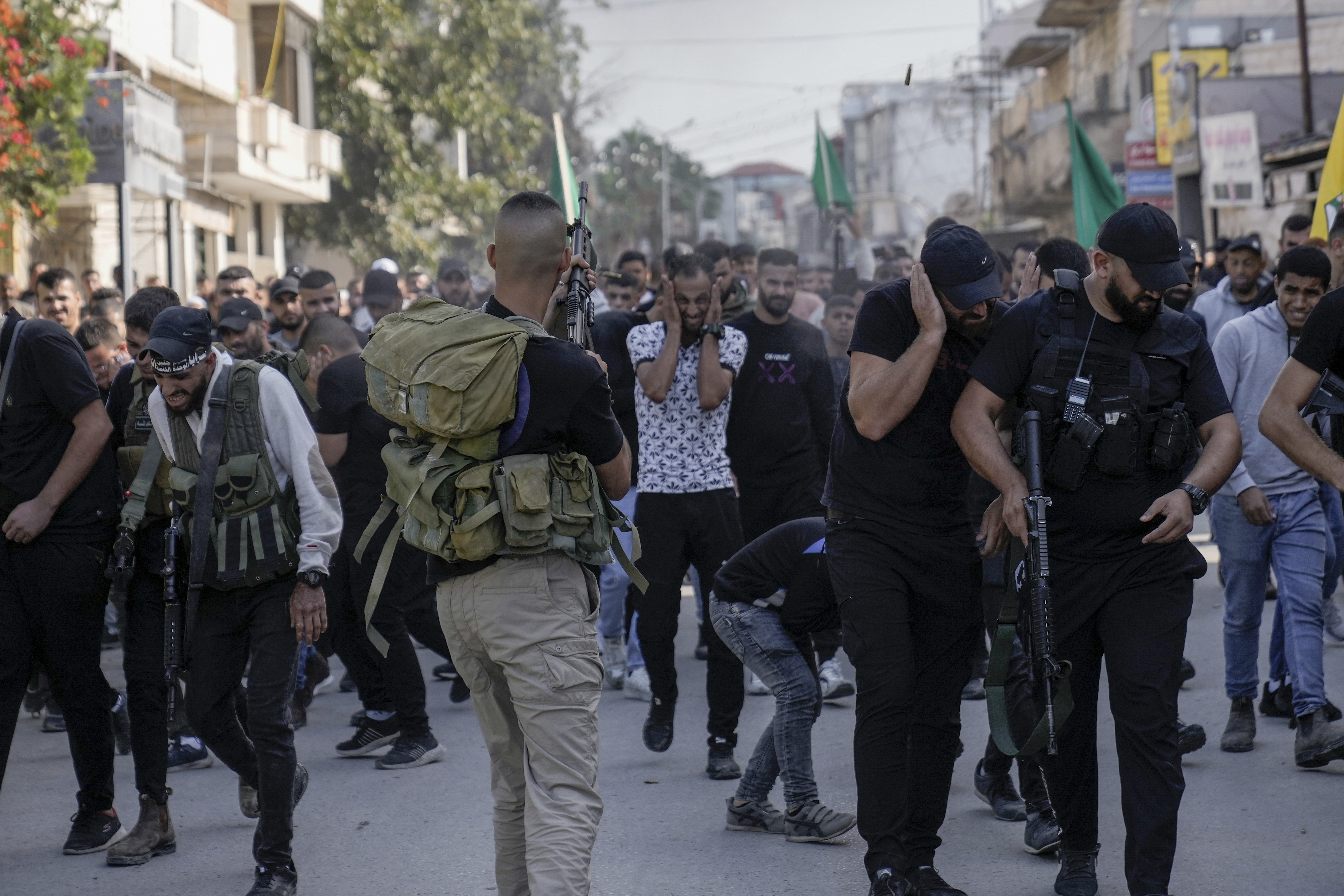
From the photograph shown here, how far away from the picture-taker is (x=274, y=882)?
475cm

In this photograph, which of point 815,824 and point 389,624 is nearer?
point 815,824

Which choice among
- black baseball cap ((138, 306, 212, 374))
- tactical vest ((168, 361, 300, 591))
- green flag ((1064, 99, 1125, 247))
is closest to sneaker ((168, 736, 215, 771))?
tactical vest ((168, 361, 300, 591))

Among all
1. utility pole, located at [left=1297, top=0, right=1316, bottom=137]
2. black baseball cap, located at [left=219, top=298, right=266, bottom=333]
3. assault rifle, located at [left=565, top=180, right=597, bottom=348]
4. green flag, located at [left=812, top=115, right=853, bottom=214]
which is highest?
utility pole, located at [left=1297, top=0, right=1316, bottom=137]

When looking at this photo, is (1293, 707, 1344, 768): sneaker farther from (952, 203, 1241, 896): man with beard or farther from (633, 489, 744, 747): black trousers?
(633, 489, 744, 747): black trousers

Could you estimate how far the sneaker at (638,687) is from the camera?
25.2 ft

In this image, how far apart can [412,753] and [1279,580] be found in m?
3.79

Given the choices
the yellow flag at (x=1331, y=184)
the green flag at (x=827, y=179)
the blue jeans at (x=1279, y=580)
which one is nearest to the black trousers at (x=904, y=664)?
the blue jeans at (x=1279, y=580)

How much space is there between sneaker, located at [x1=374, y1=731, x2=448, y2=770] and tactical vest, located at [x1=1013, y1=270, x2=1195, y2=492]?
3.35m

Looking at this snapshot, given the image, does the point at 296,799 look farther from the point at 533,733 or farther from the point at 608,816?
the point at 533,733

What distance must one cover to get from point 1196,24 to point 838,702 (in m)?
26.6

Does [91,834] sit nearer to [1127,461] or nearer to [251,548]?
[251,548]

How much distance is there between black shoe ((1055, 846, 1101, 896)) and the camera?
451 cm

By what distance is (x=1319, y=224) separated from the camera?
27.6 feet

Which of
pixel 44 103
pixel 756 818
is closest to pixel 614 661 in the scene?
pixel 756 818
